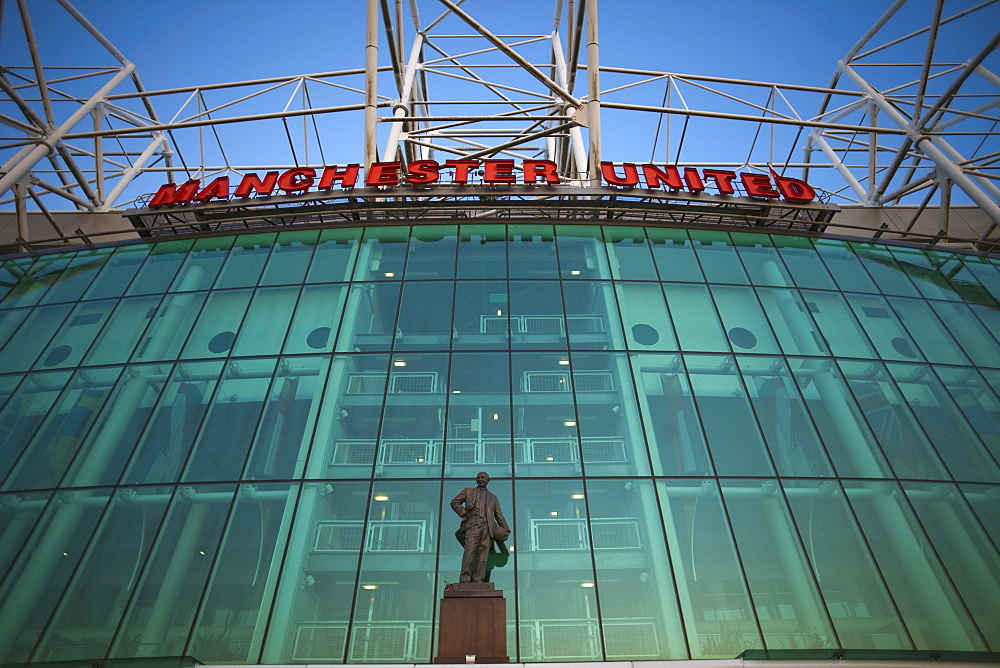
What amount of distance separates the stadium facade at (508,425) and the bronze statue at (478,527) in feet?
6.06

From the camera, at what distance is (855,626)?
18672 mm

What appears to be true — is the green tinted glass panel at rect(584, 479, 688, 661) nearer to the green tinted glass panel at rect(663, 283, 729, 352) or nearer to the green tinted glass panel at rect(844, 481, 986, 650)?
the green tinted glass panel at rect(844, 481, 986, 650)

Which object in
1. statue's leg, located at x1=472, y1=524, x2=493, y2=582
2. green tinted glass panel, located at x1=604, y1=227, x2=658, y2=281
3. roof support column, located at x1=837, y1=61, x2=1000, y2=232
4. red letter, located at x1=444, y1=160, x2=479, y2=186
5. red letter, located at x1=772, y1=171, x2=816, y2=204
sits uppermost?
roof support column, located at x1=837, y1=61, x2=1000, y2=232

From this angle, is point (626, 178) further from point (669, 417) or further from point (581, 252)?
point (669, 417)

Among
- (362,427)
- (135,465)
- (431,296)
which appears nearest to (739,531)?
(362,427)

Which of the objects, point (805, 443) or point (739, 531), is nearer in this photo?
point (739, 531)

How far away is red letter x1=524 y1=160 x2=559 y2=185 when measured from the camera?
3241 centimetres

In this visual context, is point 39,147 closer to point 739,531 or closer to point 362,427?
point 362,427

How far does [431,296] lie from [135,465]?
11.9 metres

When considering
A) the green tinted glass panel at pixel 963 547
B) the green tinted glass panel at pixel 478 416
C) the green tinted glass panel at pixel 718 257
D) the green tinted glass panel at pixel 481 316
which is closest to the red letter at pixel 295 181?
the green tinted glass panel at pixel 481 316

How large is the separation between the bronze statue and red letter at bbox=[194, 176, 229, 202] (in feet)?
68.3

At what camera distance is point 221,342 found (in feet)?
87.8

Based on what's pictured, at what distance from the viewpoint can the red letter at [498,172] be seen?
106 feet

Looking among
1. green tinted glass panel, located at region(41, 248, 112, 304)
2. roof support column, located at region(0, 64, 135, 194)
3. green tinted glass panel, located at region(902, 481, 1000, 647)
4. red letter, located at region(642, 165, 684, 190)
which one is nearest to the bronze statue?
green tinted glass panel, located at region(902, 481, 1000, 647)
